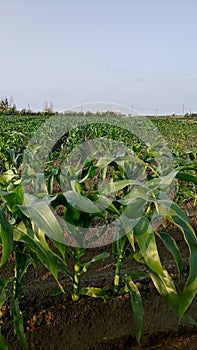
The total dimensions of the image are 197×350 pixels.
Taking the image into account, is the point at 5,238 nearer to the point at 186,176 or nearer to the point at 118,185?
the point at 118,185

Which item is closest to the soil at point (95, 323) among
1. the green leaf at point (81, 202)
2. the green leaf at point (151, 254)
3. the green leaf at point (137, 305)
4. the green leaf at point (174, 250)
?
the green leaf at point (137, 305)

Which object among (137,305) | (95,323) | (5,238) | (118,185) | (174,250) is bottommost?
(95,323)

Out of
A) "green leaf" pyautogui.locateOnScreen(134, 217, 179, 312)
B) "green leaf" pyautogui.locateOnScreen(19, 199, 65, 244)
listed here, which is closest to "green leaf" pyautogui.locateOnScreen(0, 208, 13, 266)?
"green leaf" pyautogui.locateOnScreen(19, 199, 65, 244)

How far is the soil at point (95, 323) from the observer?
6.32 feet

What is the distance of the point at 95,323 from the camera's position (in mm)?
2021

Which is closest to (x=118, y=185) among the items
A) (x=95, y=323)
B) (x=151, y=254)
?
(x=151, y=254)

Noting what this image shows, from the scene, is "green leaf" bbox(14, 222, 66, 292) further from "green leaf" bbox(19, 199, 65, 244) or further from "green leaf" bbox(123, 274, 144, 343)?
"green leaf" bbox(123, 274, 144, 343)

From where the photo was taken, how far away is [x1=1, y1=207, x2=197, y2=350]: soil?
1.93 m

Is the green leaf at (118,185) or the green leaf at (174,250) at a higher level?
the green leaf at (118,185)

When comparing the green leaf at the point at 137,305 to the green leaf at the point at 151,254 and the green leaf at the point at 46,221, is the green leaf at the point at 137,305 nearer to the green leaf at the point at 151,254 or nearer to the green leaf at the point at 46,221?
the green leaf at the point at 151,254

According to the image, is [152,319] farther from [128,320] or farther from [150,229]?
[150,229]

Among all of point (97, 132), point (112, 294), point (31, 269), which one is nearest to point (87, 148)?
point (97, 132)

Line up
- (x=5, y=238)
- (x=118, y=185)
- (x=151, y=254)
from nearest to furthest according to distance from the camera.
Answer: (x=5, y=238) → (x=151, y=254) → (x=118, y=185)

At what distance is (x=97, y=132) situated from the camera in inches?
460
